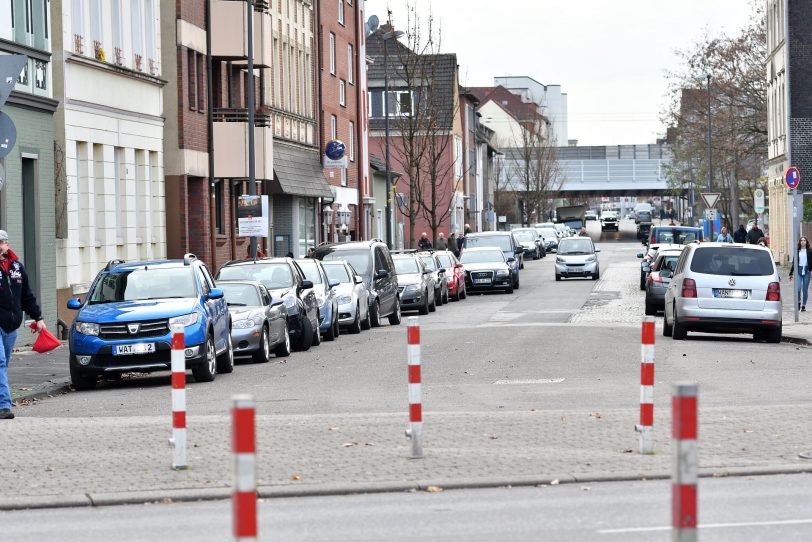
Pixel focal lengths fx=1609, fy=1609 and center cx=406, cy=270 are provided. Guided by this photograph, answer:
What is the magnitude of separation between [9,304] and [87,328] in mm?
3947

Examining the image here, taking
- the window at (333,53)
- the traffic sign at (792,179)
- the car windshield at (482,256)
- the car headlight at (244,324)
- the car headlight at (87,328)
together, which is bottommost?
the car windshield at (482,256)

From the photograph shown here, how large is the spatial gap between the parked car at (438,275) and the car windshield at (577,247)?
15432 mm

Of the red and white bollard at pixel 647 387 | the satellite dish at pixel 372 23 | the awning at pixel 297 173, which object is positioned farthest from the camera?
the satellite dish at pixel 372 23

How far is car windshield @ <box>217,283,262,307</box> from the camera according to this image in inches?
938

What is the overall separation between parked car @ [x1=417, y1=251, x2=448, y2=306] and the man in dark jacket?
27.7 metres

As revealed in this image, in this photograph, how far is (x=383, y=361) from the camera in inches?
901

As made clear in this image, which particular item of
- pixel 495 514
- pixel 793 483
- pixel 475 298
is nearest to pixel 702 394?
pixel 793 483

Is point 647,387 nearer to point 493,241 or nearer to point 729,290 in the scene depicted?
point 729,290

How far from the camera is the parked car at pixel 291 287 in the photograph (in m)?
26.1

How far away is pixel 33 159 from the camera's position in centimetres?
2842

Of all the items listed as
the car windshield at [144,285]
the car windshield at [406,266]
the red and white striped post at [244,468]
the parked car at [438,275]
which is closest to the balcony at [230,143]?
the car windshield at [406,266]

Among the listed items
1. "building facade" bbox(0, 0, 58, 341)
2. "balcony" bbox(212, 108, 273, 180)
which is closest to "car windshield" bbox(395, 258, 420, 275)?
"balcony" bbox(212, 108, 273, 180)

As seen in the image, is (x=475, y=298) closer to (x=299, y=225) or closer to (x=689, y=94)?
(x=299, y=225)

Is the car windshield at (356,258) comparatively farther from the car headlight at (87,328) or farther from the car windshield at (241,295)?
the car headlight at (87,328)
